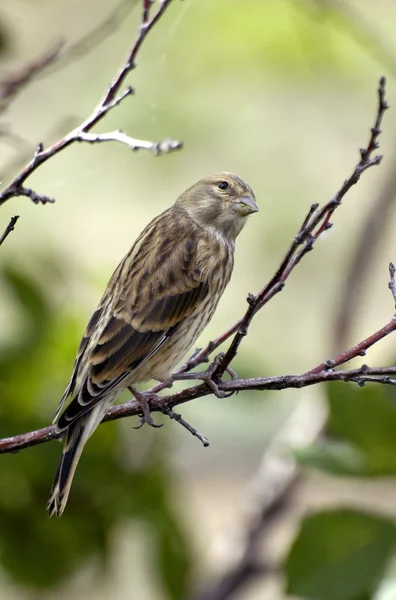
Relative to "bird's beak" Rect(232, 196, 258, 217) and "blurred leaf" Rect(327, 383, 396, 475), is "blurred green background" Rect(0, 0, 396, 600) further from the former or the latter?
"bird's beak" Rect(232, 196, 258, 217)

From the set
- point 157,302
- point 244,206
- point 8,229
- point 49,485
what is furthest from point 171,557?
point 8,229

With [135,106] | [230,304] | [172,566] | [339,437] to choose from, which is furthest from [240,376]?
[230,304]

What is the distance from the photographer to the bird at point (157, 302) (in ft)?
11.0

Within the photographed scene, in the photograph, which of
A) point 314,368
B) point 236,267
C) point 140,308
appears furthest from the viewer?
point 236,267

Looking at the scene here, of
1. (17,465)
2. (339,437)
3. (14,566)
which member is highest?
(339,437)

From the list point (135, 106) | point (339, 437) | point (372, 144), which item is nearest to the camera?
point (372, 144)

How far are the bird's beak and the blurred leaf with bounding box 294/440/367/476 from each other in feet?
3.45

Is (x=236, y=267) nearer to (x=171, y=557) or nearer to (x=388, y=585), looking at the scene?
(x=171, y=557)

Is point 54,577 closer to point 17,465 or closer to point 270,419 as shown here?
point 17,465

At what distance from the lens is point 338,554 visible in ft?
11.5

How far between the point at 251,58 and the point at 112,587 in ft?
9.03

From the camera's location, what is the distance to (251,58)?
16.6 feet

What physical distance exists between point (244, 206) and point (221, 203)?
0.13 metres

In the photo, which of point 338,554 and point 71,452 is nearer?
point 71,452
